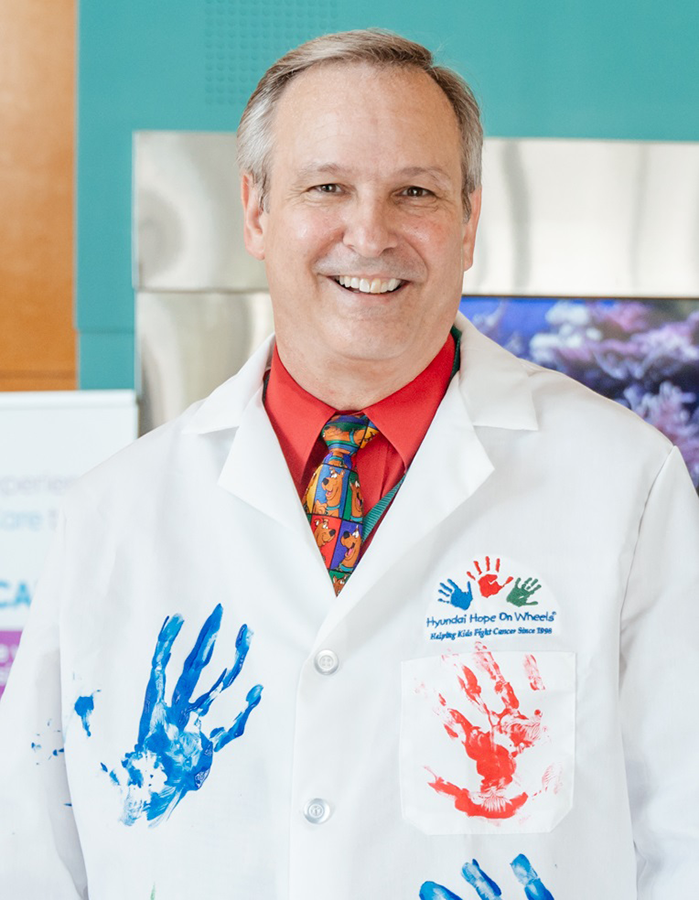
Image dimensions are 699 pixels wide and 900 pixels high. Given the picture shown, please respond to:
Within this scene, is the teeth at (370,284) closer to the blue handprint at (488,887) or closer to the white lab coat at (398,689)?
the white lab coat at (398,689)

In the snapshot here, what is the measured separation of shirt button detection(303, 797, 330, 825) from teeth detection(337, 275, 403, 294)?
57cm

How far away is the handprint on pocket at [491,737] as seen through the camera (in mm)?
1163

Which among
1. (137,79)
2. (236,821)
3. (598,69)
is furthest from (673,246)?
(236,821)

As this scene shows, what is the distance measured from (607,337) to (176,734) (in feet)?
4.65

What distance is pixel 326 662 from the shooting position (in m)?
1.18

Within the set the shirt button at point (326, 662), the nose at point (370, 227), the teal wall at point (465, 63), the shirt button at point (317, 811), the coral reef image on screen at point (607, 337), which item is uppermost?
the teal wall at point (465, 63)

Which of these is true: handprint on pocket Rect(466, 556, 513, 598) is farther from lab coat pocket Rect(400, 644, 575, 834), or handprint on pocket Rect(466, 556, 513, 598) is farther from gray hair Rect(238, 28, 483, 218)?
gray hair Rect(238, 28, 483, 218)

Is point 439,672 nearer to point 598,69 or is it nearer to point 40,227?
point 598,69

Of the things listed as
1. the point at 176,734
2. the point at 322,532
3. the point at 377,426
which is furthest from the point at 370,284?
the point at 176,734

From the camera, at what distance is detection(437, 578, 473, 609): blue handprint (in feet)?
3.97

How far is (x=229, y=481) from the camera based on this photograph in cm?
132

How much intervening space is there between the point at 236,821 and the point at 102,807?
0.17 meters

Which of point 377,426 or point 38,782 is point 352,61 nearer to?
point 377,426

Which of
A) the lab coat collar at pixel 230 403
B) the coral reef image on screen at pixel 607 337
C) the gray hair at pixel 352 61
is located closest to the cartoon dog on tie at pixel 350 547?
the lab coat collar at pixel 230 403
